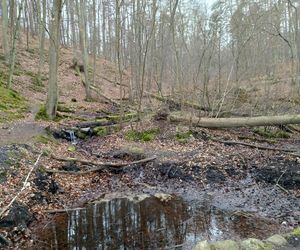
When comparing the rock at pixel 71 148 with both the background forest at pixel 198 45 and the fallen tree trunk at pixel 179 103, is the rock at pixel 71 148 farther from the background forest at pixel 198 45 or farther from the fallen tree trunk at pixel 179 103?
the fallen tree trunk at pixel 179 103

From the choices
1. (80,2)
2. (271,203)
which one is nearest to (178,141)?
(271,203)

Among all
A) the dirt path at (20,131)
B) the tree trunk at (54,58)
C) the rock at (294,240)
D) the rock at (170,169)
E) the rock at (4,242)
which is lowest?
the rock at (4,242)

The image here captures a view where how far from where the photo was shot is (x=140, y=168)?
11156 mm

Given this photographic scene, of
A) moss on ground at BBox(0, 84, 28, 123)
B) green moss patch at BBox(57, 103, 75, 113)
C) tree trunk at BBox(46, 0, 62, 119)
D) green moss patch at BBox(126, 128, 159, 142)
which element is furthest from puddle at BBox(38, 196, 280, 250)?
green moss patch at BBox(57, 103, 75, 113)

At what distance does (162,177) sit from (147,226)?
10.8 feet

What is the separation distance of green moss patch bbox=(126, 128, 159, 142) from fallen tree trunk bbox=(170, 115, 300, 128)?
1298mm

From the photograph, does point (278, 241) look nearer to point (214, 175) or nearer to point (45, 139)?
point (214, 175)

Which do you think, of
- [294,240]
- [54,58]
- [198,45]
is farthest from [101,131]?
[198,45]

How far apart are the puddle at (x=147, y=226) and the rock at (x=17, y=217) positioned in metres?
0.51

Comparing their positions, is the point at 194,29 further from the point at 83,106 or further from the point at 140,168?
the point at 140,168

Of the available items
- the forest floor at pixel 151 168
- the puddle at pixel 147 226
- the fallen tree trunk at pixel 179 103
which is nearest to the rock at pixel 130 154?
the forest floor at pixel 151 168

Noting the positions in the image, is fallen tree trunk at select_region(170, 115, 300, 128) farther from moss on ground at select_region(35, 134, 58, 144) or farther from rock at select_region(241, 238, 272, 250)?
rock at select_region(241, 238, 272, 250)

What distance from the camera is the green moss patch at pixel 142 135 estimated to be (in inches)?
552

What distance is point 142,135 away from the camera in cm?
1424
